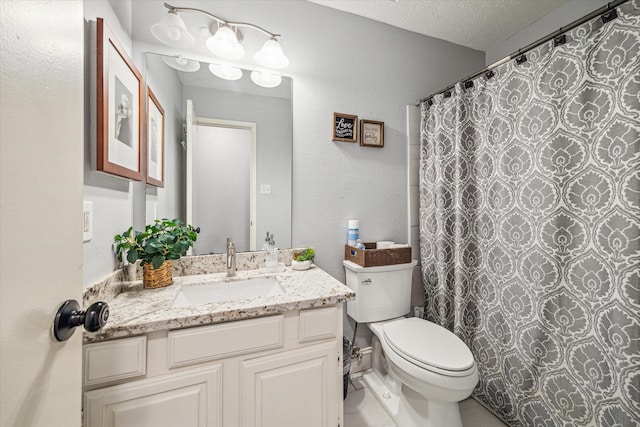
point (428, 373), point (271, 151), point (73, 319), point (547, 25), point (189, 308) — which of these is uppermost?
point (547, 25)

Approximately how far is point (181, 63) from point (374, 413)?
85.7 inches

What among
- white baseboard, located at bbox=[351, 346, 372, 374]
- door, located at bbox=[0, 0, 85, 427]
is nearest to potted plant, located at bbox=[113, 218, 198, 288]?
door, located at bbox=[0, 0, 85, 427]

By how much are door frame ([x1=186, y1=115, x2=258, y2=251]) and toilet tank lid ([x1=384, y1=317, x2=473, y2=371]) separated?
907mm

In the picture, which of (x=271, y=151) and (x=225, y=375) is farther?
(x=271, y=151)

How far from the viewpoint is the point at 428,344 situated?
4.17 feet

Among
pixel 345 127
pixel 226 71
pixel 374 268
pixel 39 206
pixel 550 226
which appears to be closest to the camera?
pixel 39 206

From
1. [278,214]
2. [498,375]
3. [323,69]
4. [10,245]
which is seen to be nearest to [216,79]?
[323,69]

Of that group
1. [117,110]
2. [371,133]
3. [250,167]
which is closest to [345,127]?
[371,133]

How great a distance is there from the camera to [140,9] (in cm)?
127

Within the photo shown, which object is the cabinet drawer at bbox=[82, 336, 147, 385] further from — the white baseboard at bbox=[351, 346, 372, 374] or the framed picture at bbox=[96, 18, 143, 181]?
the white baseboard at bbox=[351, 346, 372, 374]

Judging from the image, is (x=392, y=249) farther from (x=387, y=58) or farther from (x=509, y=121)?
(x=387, y=58)

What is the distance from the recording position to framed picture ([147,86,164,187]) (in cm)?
127

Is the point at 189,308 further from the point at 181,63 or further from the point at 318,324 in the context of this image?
the point at 181,63

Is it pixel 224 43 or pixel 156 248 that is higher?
pixel 224 43
